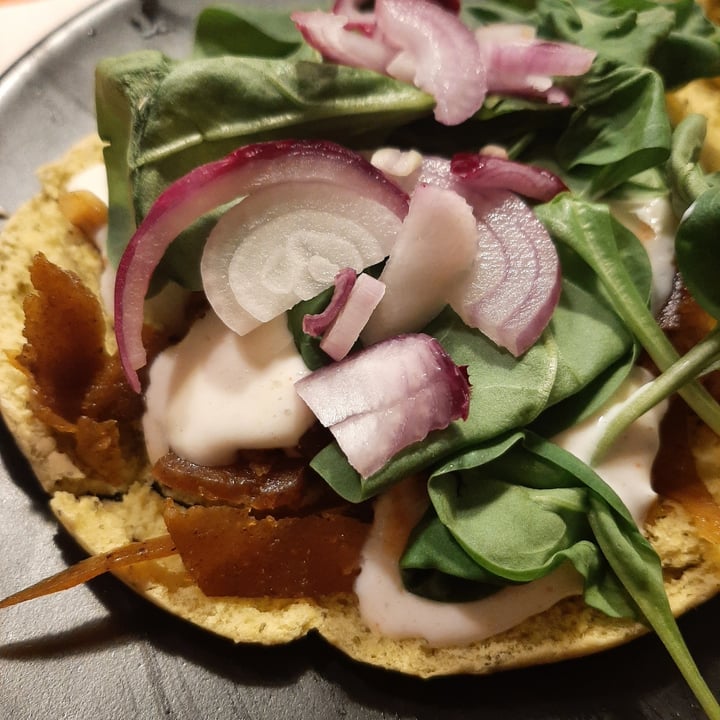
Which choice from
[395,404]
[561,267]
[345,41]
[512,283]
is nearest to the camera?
[395,404]

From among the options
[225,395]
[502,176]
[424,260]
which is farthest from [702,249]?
[225,395]

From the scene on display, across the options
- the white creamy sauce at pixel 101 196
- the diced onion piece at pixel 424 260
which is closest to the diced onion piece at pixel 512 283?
the diced onion piece at pixel 424 260

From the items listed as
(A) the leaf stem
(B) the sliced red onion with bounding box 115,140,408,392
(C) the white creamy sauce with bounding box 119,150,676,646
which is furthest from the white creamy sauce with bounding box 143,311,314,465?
(A) the leaf stem

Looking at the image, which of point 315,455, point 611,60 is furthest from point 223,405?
point 611,60

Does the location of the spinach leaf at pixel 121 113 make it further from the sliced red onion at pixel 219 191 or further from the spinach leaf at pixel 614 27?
the spinach leaf at pixel 614 27

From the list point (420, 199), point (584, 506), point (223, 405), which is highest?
point (420, 199)

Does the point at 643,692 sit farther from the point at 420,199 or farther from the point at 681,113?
the point at 681,113

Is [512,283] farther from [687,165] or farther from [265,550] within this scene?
[265,550]
